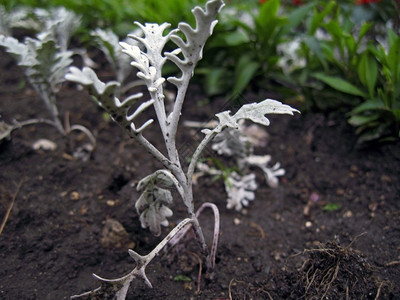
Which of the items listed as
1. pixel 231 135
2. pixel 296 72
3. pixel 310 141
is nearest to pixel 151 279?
pixel 231 135

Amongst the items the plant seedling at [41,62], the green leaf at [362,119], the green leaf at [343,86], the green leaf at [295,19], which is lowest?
the green leaf at [362,119]

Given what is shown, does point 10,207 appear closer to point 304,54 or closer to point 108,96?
point 108,96

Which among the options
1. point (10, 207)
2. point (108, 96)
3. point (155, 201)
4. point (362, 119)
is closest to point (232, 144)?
point (155, 201)

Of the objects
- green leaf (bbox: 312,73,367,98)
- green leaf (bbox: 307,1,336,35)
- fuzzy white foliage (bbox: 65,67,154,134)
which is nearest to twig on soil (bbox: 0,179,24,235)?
fuzzy white foliage (bbox: 65,67,154,134)

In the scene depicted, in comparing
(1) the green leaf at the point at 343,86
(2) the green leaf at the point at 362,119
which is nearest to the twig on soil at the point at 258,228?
(2) the green leaf at the point at 362,119

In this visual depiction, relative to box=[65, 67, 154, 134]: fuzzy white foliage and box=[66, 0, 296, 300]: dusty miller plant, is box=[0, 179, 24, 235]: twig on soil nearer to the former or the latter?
box=[66, 0, 296, 300]: dusty miller plant

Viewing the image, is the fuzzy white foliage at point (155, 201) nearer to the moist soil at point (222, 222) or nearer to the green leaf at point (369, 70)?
the moist soil at point (222, 222)
